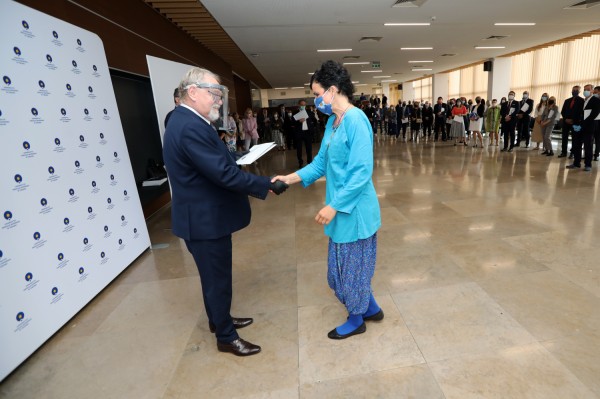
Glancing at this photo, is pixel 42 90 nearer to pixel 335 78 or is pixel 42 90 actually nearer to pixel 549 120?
pixel 335 78

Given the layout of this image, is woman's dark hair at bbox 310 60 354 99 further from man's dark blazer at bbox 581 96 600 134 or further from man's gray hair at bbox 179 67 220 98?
man's dark blazer at bbox 581 96 600 134

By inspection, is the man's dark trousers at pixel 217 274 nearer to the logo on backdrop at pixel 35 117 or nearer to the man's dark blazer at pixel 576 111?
the logo on backdrop at pixel 35 117

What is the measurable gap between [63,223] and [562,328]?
346cm

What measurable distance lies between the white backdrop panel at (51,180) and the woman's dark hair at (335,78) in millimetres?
1979

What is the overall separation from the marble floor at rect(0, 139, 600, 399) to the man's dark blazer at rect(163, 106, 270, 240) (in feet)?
2.84

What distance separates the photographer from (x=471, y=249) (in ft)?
10.2

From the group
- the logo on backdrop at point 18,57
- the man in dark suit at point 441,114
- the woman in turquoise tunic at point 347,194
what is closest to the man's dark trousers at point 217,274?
the woman in turquoise tunic at point 347,194

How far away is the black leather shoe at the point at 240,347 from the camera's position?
1944 millimetres

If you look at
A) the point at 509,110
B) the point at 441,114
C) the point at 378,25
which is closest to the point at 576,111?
the point at 509,110

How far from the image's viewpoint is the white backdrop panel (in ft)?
6.53

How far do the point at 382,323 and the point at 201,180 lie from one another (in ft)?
4.91

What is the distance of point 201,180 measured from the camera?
66.3 inches

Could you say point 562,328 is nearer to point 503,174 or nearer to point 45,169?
point 45,169

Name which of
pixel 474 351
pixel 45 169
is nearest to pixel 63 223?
pixel 45 169
